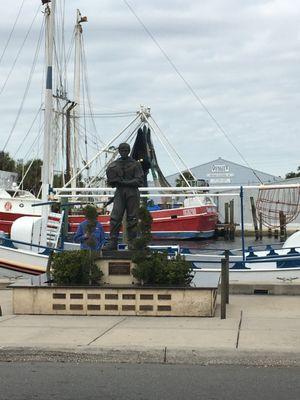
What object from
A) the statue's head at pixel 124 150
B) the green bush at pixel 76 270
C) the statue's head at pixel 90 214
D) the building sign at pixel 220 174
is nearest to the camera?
the green bush at pixel 76 270

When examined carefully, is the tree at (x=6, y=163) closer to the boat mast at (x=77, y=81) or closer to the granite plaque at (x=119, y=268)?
the boat mast at (x=77, y=81)

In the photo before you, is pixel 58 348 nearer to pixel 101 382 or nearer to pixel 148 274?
pixel 101 382

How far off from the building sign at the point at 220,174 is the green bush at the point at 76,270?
70745mm

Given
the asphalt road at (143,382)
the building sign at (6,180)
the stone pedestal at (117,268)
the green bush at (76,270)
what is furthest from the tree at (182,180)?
the asphalt road at (143,382)

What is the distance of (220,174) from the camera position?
277 ft

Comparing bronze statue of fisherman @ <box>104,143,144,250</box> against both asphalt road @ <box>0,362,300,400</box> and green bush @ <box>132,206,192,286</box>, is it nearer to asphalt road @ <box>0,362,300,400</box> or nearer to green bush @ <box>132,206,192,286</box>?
green bush @ <box>132,206,192,286</box>

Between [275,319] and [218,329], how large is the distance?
4.26 feet

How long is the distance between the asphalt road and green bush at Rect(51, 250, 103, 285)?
130 inches

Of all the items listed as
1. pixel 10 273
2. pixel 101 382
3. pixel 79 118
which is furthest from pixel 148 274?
pixel 79 118

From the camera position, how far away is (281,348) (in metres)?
7.42

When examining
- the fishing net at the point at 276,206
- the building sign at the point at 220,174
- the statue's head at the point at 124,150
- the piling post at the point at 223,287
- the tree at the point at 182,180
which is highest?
the building sign at the point at 220,174

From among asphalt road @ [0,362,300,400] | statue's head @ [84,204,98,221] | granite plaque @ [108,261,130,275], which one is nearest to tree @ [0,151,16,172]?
statue's head @ [84,204,98,221]

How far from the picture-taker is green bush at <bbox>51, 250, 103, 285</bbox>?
34.2 ft

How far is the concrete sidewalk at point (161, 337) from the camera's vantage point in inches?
286
